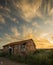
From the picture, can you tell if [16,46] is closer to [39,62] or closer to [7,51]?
[7,51]

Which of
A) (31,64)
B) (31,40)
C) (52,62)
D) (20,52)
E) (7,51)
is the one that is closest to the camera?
(52,62)

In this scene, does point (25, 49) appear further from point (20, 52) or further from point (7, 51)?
point (7, 51)

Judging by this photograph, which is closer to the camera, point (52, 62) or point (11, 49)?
point (52, 62)

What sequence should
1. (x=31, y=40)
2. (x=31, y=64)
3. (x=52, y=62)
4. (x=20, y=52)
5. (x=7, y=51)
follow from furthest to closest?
(x=7, y=51) → (x=31, y=40) → (x=20, y=52) → (x=31, y=64) → (x=52, y=62)

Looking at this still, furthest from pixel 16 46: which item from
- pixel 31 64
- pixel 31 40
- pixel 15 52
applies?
pixel 31 64

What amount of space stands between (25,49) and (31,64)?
1714 centimetres

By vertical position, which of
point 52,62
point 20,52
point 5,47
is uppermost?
point 5,47

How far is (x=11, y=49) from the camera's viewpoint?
46.8 meters

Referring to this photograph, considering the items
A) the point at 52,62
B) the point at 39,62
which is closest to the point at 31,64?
the point at 39,62

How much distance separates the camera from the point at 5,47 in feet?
166

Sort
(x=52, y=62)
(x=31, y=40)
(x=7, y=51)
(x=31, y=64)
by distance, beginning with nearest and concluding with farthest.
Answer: (x=52, y=62), (x=31, y=64), (x=31, y=40), (x=7, y=51)

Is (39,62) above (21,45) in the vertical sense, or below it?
below

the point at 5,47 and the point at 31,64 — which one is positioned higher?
the point at 5,47

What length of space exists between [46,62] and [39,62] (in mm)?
1481
